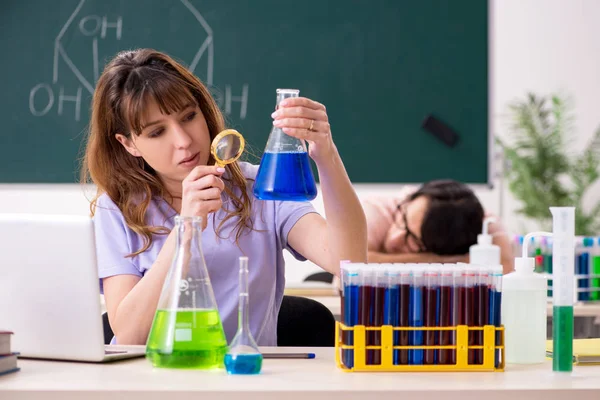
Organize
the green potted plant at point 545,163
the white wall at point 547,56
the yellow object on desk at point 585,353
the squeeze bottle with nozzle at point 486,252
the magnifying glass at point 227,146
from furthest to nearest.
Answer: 1. the white wall at point 547,56
2. the green potted plant at point 545,163
3. the squeeze bottle with nozzle at point 486,252
4. the magnifying glass at point 227,146
5. the yellow object on desk at point 585,353

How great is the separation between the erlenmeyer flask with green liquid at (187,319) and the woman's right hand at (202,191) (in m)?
0.24

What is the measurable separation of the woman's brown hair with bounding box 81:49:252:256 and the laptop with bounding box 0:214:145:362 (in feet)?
1.57

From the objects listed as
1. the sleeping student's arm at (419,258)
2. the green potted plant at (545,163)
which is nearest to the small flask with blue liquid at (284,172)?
the sleeping student's arm at (419,258)

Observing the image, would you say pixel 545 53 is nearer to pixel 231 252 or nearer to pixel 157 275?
pixel 231 252

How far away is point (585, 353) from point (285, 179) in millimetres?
532

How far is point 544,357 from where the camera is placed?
1.23 m

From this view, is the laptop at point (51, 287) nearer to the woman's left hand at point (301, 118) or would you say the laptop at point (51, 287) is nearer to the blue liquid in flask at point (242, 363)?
the blue liquid in flask at point (242, 363)

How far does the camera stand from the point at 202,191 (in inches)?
54.7

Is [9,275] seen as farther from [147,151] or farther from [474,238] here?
[474,238]

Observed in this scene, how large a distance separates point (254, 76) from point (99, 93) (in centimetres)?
248

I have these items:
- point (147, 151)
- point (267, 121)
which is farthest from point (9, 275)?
point (267, 121)

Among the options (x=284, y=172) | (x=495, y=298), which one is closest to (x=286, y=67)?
(x=284, y=172)

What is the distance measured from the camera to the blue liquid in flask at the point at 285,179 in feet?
4.23

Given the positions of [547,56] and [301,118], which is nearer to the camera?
[301,118]
